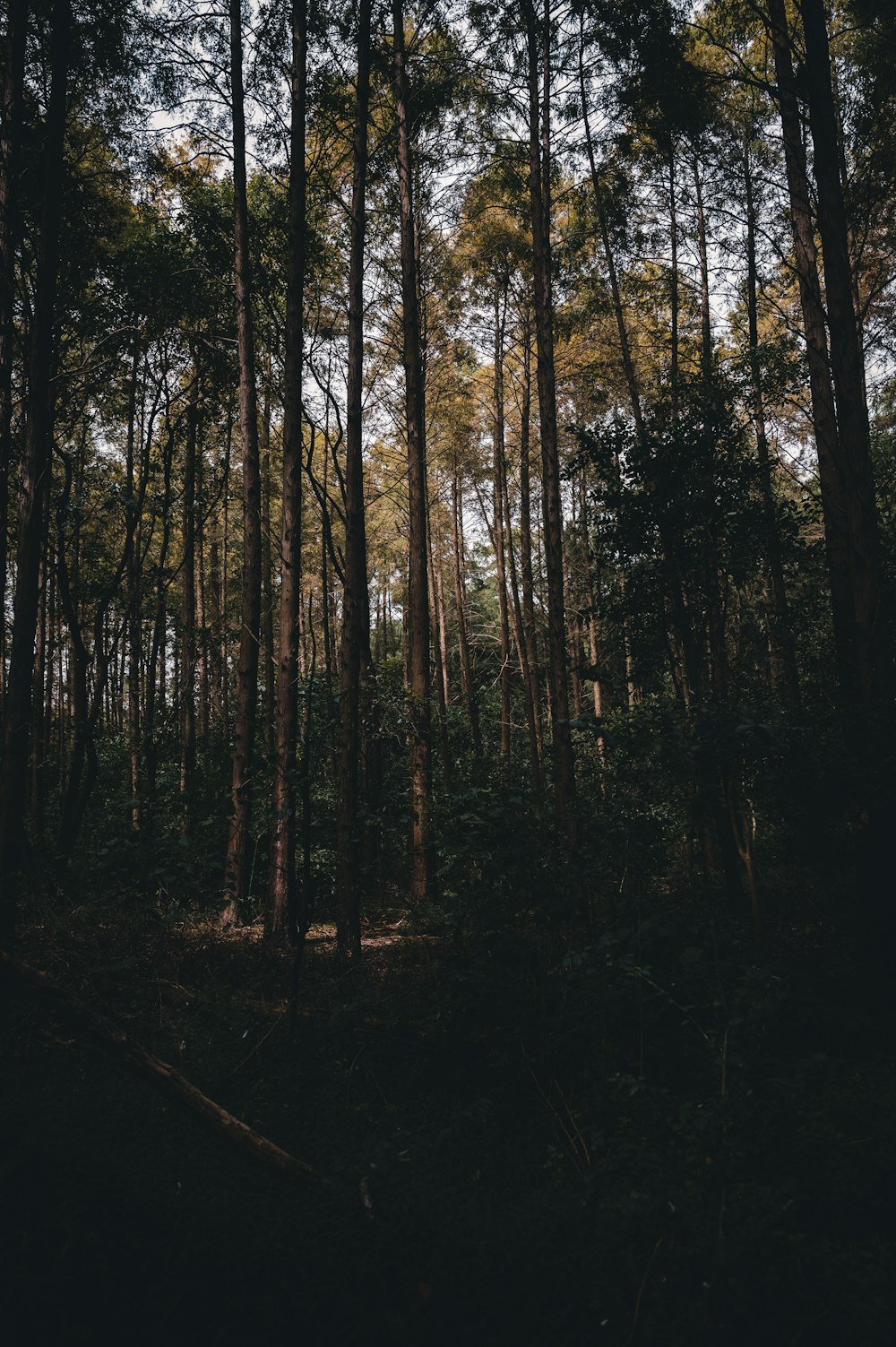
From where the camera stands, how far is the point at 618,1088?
2.98m

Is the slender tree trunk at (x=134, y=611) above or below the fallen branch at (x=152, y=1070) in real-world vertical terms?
above

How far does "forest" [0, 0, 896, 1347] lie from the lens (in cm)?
219

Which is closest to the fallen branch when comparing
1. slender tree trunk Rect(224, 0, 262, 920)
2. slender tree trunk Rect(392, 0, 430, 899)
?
slender tree trunk Rect(224, 0, 262, 920)

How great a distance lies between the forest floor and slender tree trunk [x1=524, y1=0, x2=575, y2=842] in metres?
4.19

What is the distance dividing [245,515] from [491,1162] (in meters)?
6.82

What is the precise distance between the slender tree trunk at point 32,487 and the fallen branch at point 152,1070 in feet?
7.96

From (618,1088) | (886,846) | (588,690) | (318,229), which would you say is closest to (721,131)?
(318,229)

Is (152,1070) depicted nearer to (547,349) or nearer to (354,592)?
(354,592)

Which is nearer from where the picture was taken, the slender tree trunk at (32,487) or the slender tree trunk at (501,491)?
the slender tree trunk at (32,487)

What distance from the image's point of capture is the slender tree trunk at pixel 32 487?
4574 mm

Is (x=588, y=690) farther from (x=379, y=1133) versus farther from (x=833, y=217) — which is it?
(x=379, y=1133)

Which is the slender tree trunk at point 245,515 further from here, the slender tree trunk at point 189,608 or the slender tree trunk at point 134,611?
the slender tree trunk at point 189,608

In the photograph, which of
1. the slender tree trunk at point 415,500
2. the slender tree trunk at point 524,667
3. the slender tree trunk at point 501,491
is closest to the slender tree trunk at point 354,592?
the slender tree trunk at point 415,500

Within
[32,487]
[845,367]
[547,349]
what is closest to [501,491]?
[547,349]
